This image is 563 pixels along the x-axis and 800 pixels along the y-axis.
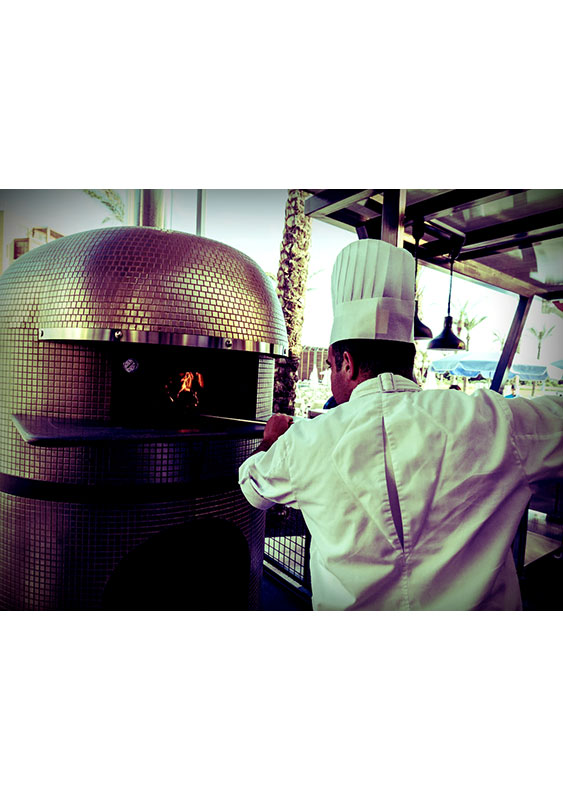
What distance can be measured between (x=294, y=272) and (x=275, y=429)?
1289mm

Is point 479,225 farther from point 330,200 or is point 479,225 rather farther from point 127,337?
point 127,337

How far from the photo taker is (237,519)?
66.4 inches

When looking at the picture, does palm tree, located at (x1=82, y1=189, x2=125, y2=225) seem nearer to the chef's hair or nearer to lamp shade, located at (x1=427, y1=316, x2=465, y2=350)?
the chef's hair

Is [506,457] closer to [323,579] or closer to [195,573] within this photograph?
[323,579]

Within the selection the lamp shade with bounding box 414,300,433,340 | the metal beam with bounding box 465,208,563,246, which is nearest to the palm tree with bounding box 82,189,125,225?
the lamp shade with bounding box 414,300,433,340

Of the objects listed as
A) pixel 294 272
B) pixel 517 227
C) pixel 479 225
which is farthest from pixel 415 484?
pixel 479 225

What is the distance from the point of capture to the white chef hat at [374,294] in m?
1.22

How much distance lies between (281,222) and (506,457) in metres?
1.14

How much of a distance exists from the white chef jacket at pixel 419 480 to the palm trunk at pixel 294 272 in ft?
3.22

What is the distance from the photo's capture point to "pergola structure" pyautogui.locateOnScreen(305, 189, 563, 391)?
5.77ft

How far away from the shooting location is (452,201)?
182 centimetres
